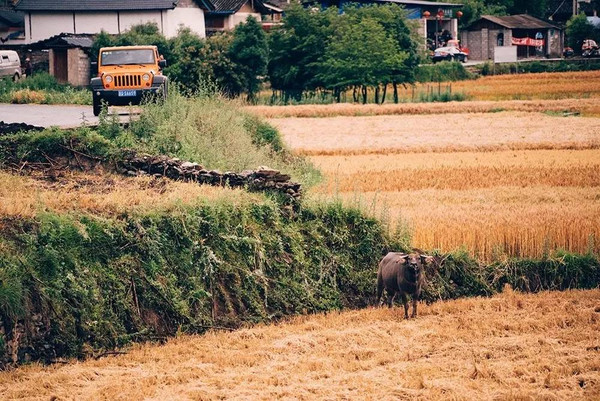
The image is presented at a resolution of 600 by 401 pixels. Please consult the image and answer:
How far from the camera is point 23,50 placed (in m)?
62.2

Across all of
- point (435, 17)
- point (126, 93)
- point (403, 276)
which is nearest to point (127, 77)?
point (126, 93)

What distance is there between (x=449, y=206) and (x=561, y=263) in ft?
17.3

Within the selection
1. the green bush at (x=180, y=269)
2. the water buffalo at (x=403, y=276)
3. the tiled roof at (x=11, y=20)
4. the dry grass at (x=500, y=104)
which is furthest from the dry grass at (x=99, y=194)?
the tiled roof at (x=11, y=20)

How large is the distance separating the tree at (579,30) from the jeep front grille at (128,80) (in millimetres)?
79673

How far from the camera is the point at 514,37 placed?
101000mm

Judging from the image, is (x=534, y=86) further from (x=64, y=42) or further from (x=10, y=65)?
(x=10, y=65)

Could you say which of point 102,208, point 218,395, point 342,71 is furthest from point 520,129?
point 218,395

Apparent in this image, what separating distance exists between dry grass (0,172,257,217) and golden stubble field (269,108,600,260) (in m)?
3.20

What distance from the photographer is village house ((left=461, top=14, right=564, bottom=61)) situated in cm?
9850

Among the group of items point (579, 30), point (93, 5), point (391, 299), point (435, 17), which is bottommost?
point (391, 299)

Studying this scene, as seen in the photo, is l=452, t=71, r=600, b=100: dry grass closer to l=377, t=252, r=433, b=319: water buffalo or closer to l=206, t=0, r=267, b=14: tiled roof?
l=206, t=0, r=267, b=14: tiled roof

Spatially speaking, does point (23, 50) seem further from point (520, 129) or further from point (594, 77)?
point (594, 77)

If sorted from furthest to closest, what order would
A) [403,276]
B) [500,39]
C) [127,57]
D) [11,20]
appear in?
1. [500,39]
2. [11,20]
3. [127,57]
4. [403,276]

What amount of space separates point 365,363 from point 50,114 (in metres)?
19.5
